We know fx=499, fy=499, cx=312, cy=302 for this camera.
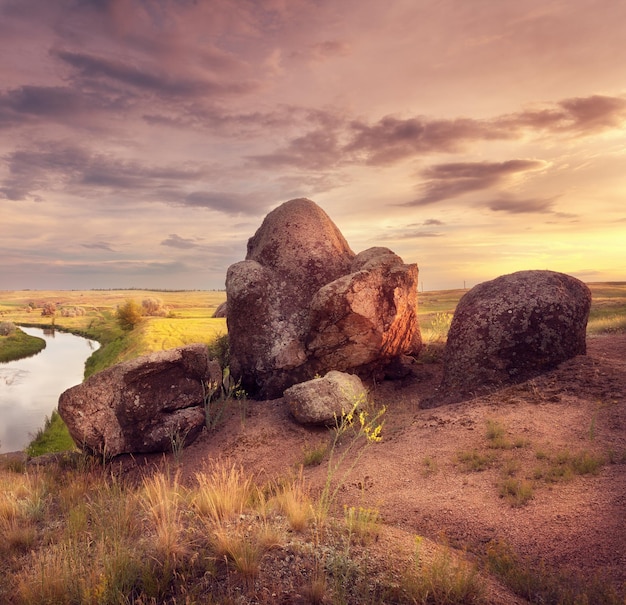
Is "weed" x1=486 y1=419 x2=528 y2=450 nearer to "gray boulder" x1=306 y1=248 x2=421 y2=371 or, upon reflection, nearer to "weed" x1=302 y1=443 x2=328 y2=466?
"weed" x1=302 y1=443 x2=328 y2=466

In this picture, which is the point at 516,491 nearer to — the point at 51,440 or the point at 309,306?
the point at 309,306

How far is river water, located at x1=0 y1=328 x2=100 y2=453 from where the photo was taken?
26781 millimetres

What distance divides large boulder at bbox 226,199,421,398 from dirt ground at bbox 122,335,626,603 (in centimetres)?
130

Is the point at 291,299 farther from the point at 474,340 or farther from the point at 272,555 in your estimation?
the point at 272,555

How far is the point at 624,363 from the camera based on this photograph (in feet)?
37.0

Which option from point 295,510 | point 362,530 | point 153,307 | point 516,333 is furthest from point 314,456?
point 153,307

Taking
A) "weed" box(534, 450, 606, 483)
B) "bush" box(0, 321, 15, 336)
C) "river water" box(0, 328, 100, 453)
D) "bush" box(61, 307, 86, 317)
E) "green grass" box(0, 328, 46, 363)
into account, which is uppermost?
"weed" box(534, 450, 606, 483)

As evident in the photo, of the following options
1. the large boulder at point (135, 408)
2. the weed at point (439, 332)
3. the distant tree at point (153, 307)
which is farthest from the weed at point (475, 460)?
the distant tree at point (153, 307)

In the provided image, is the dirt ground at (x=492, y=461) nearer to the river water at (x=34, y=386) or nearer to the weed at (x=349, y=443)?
the weed at (x=349, y=443)

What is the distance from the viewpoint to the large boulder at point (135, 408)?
11.5 meters

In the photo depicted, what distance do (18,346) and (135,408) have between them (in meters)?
50.6

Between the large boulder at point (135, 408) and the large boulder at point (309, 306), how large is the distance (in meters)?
2.43

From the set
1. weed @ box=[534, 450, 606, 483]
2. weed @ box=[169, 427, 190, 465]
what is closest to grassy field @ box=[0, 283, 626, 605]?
weed @ box=[534, 450, 606, 483]

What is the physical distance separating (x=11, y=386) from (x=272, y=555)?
1540 inches
